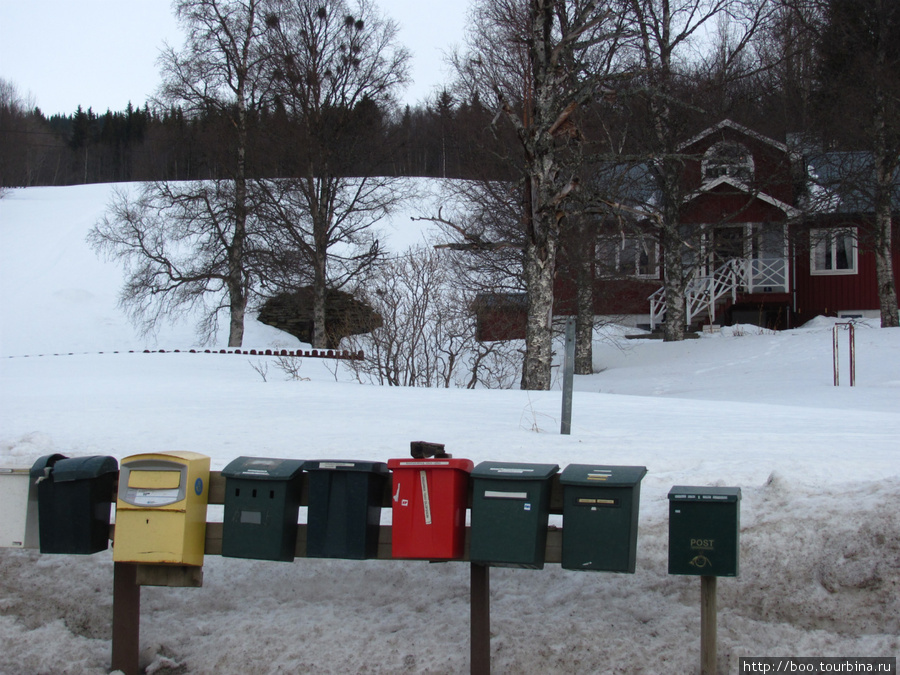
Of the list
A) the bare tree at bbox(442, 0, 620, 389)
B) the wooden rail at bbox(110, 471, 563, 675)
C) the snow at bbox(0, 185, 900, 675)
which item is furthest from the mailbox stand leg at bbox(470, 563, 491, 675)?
the bare tree at bbox(442, 0, 620, 389)

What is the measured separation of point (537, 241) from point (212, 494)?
339 inches

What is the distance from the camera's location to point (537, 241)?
41.6 ft

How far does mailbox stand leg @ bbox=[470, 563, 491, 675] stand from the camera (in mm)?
4551

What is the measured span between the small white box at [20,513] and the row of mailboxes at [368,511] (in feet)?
0.03

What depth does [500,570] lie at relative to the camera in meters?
5.79

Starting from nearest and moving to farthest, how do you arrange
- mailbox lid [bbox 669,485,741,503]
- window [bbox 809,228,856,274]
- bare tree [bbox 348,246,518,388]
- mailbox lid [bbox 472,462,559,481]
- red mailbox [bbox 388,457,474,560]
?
mailbox lid [bbox 669,485,741,503], mailbox lid [bbox 472,462,559,481], red mailbox [bbox 388,457,474,560], bare tree [bbox 348,246,518,388], window [bbox 809,228,856,274]

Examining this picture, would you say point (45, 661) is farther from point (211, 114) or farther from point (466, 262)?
point (211, 114)

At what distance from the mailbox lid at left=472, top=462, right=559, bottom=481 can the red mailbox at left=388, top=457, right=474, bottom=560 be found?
0.12m

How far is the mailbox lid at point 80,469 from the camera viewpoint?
4723 millimetres

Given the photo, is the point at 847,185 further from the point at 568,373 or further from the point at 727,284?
the point at 568,373

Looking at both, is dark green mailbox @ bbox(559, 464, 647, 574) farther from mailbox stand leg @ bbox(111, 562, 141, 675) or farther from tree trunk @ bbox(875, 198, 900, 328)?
tree trunk @ bbox(875, 198, 900, 328)

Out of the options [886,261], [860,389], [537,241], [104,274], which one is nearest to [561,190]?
[537,241]

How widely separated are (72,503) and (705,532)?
134 inches

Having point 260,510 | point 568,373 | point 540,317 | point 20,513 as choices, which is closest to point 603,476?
point 260,510
